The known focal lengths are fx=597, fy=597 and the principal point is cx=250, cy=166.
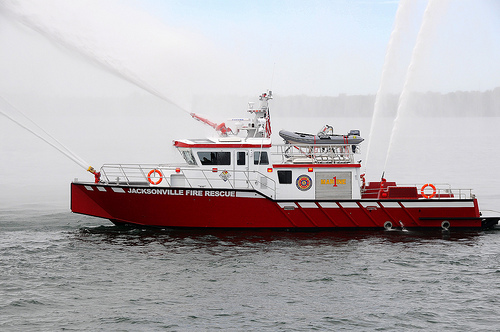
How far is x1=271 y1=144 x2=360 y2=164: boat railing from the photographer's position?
821 inches

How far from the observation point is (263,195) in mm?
20047

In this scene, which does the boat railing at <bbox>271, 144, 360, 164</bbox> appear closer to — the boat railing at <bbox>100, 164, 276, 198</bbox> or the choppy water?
the boat railing at <bbox>100, 164, 276, 198</bbox>

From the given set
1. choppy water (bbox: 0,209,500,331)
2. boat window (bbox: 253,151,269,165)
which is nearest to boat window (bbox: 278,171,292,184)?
boat window (bbox: 253,151,269,165)

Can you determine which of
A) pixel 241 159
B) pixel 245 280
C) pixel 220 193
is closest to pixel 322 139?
pixel 241 159

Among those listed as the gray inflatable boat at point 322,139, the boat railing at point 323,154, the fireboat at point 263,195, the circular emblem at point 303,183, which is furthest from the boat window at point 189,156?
the circular emblem at point 303,183

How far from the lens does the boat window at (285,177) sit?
2069cm

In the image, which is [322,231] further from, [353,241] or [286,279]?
[286,279]

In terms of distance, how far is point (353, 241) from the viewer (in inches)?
772

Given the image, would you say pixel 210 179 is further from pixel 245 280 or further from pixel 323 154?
pixel 245 280

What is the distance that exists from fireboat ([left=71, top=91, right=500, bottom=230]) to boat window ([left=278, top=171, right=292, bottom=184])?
35 mm

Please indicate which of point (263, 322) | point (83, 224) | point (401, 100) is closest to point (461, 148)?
point (401, 100)

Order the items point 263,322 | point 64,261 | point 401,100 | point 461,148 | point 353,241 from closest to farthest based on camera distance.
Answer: point 263,322, point 64,261, point 353,241, point 401,100, point 461,148

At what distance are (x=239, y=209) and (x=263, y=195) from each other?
933 mm

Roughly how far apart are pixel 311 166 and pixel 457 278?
6507 mm
